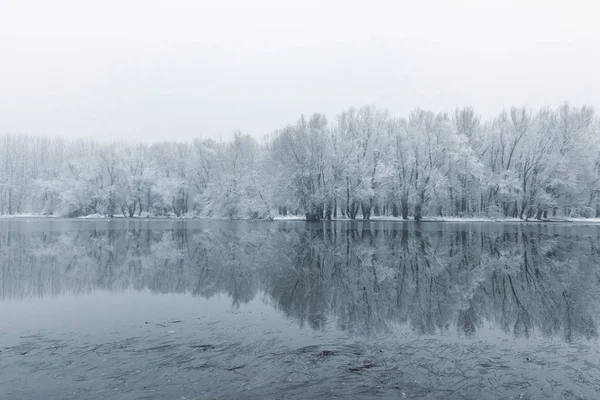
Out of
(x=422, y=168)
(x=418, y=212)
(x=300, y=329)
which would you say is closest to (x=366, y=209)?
(x=418, y=212)

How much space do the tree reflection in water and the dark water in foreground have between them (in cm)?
10

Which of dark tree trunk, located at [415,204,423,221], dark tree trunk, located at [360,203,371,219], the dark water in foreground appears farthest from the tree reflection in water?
dark tree trunk, located at [360,203,371,219]

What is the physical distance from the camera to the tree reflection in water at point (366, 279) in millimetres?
11656

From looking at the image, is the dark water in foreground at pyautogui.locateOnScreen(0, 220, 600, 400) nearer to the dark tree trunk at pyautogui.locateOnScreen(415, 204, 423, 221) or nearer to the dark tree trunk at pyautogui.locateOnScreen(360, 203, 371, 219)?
the dark tree trunk at pyautogui.locateOnScreen(415, 204, 423, 221)

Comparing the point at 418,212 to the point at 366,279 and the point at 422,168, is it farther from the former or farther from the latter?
the point at 366,279

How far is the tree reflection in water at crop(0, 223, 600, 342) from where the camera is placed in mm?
11656

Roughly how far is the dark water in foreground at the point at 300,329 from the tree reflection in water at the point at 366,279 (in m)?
0.10

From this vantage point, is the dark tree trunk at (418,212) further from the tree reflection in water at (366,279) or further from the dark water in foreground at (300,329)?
the dark water in foreground at (300,329)

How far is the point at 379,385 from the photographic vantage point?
726cm

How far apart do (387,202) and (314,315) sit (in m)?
61.9

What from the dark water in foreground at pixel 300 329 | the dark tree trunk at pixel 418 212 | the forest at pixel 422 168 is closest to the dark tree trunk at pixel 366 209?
the forest at pixel 422 168

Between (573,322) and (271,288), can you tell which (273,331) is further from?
(573,322)

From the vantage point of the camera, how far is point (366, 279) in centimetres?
1689

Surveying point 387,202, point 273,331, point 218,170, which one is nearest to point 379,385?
point 273,331
